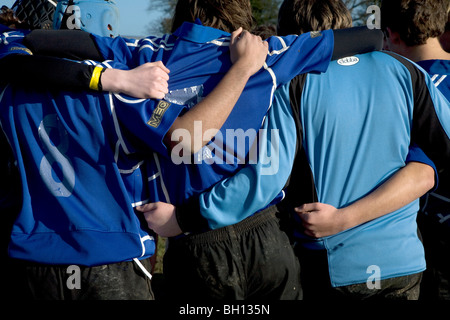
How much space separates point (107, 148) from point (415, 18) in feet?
5.80

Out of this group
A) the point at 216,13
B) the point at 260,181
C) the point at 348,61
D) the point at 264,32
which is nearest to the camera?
the point at 260,181

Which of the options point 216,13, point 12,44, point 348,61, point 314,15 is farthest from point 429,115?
point 12,44

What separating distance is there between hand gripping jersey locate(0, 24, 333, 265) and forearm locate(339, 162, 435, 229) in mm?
537

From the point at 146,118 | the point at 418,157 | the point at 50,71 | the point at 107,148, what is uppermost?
the point at 50,71

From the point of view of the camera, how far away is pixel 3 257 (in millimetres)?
2260

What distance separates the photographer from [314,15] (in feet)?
7.69

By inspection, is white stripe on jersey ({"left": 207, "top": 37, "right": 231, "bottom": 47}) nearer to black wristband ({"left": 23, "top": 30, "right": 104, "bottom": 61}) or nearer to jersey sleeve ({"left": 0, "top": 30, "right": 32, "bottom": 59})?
black wristband ({"left": 23, "top": 30, "right": 104, "bottom": 61})

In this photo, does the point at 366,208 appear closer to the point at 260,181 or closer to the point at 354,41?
the point at 260,181

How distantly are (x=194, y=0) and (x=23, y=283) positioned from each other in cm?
147

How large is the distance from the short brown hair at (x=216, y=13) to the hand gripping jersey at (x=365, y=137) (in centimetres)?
47

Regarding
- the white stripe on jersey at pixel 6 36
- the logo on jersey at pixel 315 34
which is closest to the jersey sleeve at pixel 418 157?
the logo on jersey at pixel 315 34

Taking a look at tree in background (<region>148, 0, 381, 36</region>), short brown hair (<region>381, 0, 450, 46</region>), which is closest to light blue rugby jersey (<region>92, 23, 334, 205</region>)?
short brown hair (<region>381, 0, 450, 46</region>)

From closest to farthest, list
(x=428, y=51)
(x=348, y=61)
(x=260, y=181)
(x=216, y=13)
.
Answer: (x=260, y=181), (x=348, y=61), (x=216, y=13), (x=428, y=51)

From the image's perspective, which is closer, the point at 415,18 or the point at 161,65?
the point at 161,65
